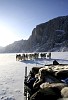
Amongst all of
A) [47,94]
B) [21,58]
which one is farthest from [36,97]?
[21,58]

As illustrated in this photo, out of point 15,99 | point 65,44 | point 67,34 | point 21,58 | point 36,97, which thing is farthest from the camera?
point 67,34

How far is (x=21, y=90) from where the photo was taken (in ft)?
46.6

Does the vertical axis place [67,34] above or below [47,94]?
above

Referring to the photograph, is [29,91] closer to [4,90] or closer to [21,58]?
[4,90]

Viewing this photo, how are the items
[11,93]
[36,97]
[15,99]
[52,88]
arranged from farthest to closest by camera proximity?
[11,93]
[15,99]
[52,88]
[36,97]

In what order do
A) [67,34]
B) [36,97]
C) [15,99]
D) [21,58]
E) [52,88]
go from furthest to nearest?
[67,34] → [21,58] → [15,99] → [52,88] → [36,97]

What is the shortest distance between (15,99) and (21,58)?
35137mm

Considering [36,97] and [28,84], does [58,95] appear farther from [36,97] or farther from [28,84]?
[28,84]

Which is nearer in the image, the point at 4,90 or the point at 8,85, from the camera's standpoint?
the point at 4,90

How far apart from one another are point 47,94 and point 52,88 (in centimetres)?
87

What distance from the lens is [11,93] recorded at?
1311cm

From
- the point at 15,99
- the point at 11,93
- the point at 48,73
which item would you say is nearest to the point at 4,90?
the point at 11,93

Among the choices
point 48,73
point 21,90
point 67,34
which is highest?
point 67,34

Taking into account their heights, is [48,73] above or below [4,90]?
above
